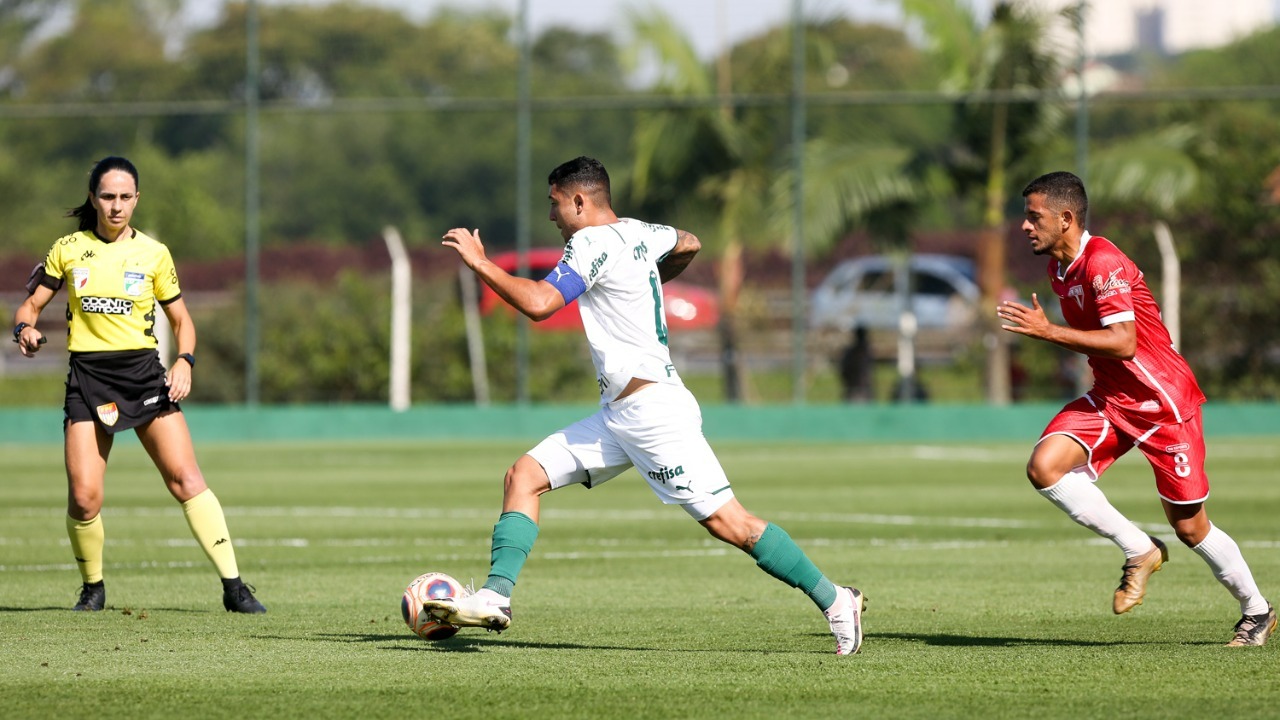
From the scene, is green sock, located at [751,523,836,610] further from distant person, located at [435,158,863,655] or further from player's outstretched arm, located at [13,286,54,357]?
player's outstretched arm, located at [13,286,54,357]

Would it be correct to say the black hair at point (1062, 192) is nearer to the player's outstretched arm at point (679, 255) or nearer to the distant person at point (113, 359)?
the player's outstretched arm at point (679, 255)

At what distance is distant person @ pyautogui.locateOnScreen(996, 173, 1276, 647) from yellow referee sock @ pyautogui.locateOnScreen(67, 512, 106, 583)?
4486 mm

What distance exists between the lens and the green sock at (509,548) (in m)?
7.46

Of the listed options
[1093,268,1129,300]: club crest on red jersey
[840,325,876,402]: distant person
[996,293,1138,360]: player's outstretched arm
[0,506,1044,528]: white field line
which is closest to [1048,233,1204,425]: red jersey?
[1093,268,1129,300]: club crest on red jersey

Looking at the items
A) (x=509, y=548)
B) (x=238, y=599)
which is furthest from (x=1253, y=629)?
(x=238, y=599)

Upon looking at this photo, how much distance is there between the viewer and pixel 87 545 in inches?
354

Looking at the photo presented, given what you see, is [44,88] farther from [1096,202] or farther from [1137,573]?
[1137,573]

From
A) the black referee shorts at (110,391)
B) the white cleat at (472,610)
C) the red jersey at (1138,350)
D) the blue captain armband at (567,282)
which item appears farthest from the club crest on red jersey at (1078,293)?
the black referee shorts at (110,391)

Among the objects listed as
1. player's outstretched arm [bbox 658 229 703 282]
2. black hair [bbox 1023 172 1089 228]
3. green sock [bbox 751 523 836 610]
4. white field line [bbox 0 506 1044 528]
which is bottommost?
white field line [bbox 0 506 1044 528]

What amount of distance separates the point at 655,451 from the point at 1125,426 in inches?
80.4

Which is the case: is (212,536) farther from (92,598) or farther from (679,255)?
(679,255)

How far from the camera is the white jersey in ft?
24.7

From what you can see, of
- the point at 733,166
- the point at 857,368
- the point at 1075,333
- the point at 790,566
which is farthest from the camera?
the point at 733,166

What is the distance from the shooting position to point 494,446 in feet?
76.3
